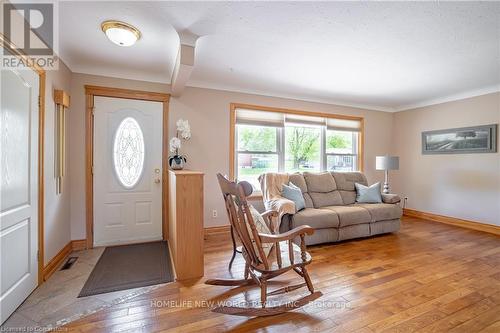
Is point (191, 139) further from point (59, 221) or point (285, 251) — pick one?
point (285, 251)

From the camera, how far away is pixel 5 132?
1.67 metres

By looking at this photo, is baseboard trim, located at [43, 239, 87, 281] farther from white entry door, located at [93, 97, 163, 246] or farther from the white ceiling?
the white ceiling

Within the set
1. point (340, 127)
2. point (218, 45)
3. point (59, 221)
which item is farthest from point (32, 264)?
point (340, 127)

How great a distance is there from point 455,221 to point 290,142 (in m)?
3.37

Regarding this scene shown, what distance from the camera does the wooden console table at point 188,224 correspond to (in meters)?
2.28

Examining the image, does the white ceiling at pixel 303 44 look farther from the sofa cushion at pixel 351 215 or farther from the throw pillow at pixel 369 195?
the sofa cushion at pixel 351 215

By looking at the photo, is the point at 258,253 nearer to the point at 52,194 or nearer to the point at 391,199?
the point at 52,194

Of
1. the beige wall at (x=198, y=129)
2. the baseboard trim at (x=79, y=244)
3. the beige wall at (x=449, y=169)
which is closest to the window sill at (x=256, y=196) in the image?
the beige wall at (x=198, y=129)

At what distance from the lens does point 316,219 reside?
3.18m

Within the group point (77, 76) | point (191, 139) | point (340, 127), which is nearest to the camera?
point (77, 76)

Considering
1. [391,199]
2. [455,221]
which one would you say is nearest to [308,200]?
[391,199]

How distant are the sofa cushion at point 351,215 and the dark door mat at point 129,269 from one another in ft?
7.74

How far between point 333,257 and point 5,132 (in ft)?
11.0

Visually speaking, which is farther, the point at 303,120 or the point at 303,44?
the point at 303,120
